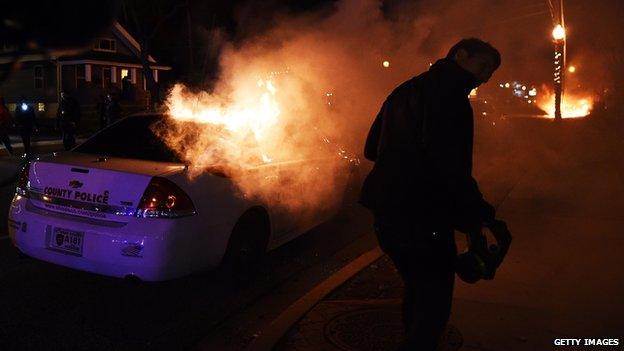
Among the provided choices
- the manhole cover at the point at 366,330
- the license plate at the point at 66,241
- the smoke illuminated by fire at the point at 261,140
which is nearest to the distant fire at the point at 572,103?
the smoke illuminated by fire at the point at 261,140

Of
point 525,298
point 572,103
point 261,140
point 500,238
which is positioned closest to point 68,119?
point 261,140

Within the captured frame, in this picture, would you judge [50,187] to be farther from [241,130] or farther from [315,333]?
[315,333]

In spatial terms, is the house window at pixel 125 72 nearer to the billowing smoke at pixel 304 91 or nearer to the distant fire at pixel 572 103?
the billowing smoke at pixel 304 91

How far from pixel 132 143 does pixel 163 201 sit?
107 centimetres

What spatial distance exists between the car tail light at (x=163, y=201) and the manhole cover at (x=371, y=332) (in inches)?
51.6

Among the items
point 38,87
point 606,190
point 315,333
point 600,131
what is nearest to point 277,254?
point 315,333

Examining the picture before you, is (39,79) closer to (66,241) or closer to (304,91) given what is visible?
(304,91)

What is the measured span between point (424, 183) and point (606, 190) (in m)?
8.19

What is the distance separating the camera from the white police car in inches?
163

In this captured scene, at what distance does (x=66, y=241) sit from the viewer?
14.0 ft

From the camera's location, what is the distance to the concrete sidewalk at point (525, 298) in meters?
3.94

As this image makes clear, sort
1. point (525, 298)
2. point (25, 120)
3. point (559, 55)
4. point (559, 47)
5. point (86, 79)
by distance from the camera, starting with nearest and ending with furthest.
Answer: point (525, 298) → point (25, 120) → point (559, 47) → point (559, 55) → point (86, 79)

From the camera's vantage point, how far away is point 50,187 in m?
4.44

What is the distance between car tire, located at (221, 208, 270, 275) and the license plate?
42.7 inches
